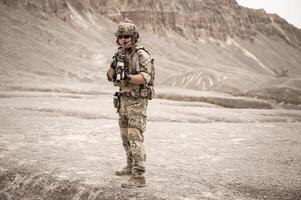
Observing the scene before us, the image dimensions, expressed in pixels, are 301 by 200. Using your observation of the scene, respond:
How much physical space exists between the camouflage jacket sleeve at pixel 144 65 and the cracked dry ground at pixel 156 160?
156 centimetres

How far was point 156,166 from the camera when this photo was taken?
7098 mm

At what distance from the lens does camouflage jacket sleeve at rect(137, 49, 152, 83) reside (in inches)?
214

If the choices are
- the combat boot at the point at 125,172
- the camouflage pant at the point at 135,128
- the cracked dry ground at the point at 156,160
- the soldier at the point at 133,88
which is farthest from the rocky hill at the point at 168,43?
the camouflage pant at the point at 135,128

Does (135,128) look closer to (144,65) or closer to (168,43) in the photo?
(144,65)

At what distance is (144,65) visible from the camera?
550cm

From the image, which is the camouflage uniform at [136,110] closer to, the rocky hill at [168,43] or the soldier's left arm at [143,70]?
the soldier's left arm at [143,70]

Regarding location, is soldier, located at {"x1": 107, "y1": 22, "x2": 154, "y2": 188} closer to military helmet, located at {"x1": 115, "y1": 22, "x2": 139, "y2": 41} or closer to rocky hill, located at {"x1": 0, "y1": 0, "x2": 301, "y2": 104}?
military helmet, located at {"x1": 115, "y1": 22, "x2": 139, "y2": 41}

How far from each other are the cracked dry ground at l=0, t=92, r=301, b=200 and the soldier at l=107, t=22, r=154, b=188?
0.44 metres

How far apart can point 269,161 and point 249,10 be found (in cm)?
10986

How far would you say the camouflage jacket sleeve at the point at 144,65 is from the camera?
5.43 meters

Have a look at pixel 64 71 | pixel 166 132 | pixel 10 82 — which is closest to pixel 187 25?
pixel 64 71

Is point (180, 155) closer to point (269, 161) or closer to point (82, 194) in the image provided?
point (269, 161)

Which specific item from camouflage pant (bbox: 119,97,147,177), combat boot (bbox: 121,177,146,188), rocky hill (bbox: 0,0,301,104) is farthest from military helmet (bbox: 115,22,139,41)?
rocky hill (bbox: 0,0,301,104)

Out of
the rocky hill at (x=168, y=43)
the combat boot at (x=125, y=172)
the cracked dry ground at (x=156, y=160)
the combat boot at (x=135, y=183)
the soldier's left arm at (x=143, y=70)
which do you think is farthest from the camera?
the rocky hill at (x=168, y=43)
